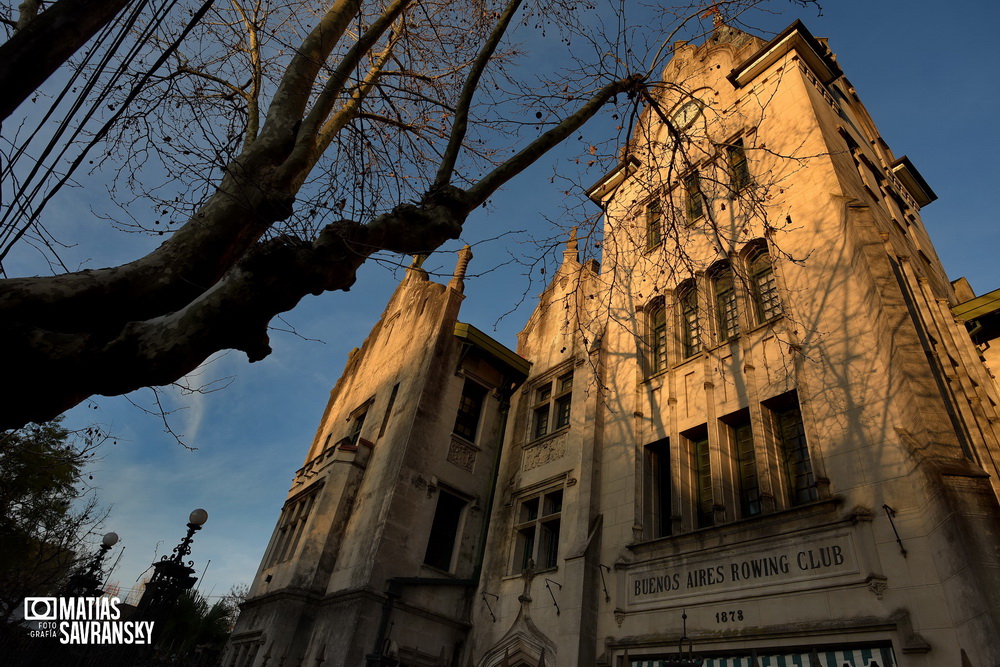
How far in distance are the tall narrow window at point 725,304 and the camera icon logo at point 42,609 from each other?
14.8 meters

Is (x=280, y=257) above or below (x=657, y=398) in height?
below

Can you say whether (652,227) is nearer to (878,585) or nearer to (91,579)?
(878,585)

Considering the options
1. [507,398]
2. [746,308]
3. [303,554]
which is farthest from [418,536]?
[746,308]

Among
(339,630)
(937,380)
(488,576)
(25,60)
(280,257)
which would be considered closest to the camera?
(25,60)

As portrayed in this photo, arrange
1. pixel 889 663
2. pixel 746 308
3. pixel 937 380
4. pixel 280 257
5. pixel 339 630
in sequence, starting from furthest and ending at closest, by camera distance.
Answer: pixel 339 630 < pixel 746 308 < pixel 937 380 < pixel 889 663 < pixel 280 257

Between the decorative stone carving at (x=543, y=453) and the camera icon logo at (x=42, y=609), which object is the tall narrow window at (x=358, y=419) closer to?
the decorative stone carving at (x=543, y=453)

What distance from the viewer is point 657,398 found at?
13.3 meters

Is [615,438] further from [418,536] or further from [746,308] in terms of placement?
[418,536]

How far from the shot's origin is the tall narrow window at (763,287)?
11883 millimetres

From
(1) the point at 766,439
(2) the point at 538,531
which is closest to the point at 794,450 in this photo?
(1) the point at 766,439

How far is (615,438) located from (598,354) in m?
2.73

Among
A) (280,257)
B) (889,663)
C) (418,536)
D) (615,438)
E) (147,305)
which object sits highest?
(615,438)

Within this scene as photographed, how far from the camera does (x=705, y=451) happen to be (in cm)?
1183

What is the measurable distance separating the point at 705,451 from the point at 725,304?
11.8 feet
